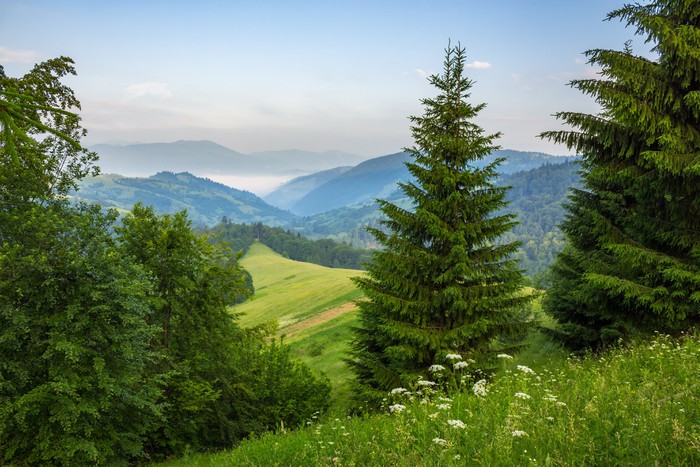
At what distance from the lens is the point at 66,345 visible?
38.1ft

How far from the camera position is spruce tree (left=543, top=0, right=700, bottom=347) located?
1073 cm

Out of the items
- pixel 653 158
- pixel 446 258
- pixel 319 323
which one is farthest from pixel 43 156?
pixel 319 323

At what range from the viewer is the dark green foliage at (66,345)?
460 inches

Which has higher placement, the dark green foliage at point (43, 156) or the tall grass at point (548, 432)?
the dark green foliage at point (43, 156)

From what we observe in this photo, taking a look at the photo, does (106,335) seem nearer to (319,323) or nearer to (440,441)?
(440,441)

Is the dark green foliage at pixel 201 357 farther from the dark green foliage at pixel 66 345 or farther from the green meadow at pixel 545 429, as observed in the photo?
the green meadow at pixel 545 429

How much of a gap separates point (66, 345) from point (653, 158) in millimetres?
17825

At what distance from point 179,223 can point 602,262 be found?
1792 centimetres

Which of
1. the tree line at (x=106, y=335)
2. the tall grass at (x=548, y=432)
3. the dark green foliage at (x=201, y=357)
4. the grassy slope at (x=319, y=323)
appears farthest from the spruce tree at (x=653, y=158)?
the dark green foliage at (x=201, y=357)

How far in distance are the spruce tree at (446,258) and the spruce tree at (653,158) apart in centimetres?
275

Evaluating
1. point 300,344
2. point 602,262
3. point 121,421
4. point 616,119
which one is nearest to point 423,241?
point 602,262

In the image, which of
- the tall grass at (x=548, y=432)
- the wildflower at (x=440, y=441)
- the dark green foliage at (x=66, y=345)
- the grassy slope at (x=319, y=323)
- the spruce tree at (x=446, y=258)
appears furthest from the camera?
the grassy slope at (x=319, y=323)

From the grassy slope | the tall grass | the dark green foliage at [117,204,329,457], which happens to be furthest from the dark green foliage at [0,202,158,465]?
the tall grass

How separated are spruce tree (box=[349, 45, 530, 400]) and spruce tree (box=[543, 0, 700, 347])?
9.04 feet
